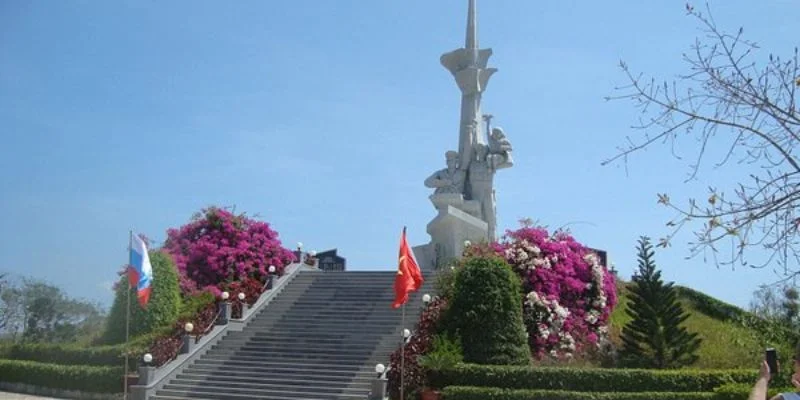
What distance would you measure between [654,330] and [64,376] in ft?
45.8

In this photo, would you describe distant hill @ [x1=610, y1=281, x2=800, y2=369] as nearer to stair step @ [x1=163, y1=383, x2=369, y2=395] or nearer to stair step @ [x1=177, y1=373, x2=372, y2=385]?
stair step @ [x1=177, y1=373, x2=372, y2=385]

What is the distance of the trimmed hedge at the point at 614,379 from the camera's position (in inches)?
642

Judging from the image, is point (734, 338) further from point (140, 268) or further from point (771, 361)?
point (771, 361)

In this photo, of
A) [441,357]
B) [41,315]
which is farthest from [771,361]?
[41,315]

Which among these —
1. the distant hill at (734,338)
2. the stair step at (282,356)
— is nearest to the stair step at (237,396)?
the stair step at (282,356)

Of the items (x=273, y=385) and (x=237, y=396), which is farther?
(x=273, y=385)

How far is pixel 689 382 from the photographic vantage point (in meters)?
16.4

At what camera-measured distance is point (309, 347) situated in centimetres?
2088

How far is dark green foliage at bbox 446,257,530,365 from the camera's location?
17859mm

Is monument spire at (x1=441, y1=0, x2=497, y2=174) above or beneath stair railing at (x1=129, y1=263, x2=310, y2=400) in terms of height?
above

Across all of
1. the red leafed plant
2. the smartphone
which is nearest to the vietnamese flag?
the red leafed plant

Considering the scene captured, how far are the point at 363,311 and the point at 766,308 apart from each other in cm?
1085

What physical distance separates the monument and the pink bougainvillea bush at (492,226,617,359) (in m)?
3.71

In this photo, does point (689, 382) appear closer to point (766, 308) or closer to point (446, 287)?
point (446, 287)
